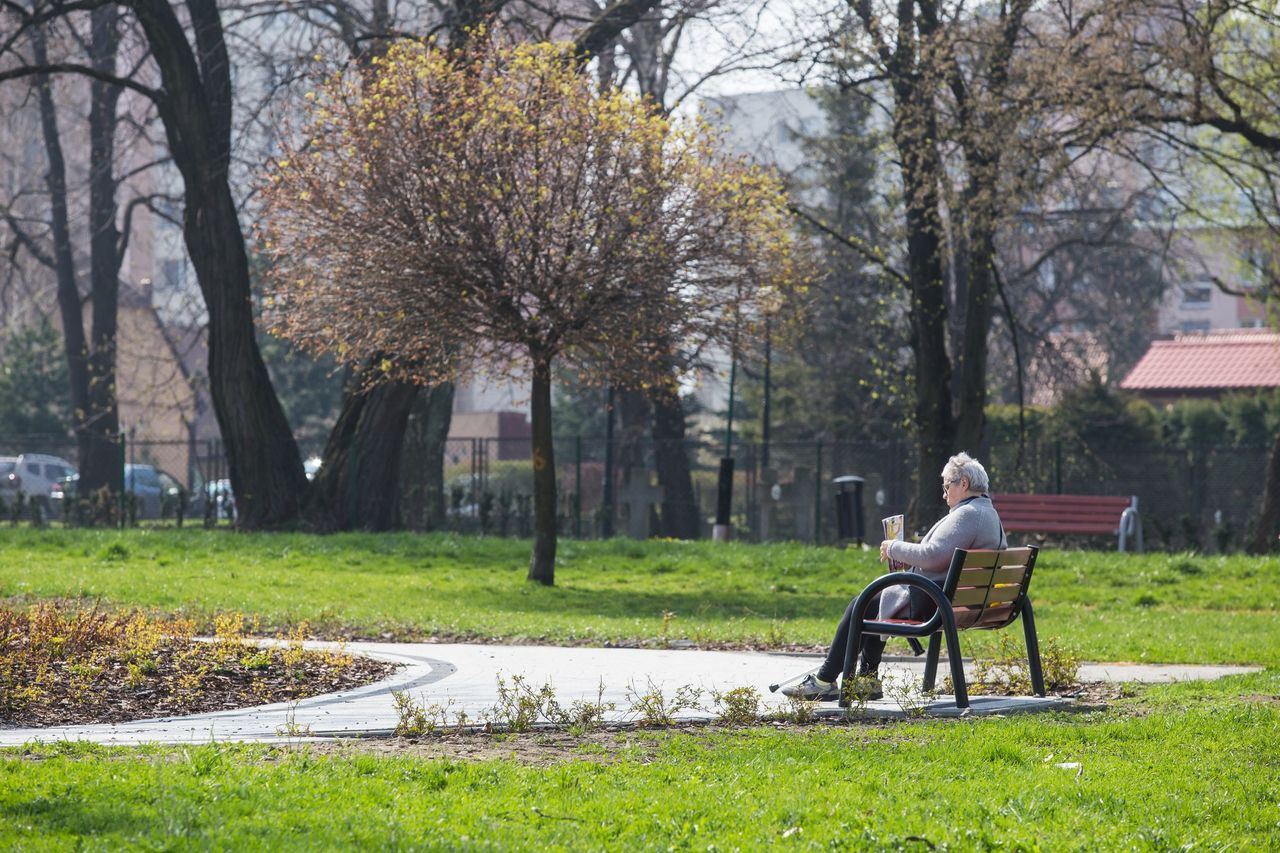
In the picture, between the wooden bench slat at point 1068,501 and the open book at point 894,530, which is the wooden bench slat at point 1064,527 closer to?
the wooden bench slat at point 1068,501

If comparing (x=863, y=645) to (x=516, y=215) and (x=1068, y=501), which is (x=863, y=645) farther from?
(x=1068, y=501)

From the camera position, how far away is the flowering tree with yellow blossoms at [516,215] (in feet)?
53.6

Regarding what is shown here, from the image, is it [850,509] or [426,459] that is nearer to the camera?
[850,509]

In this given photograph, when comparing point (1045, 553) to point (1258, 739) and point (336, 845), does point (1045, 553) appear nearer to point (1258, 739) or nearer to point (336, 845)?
point (1258, 739)

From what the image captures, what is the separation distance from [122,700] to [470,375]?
10.4 meters

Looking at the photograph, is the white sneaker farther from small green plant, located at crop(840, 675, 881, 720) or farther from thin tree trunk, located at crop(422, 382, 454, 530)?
thin tree trunk, located at crop(422, 382, 454, 530)

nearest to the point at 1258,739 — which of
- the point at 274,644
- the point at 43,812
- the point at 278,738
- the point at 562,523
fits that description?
the point at 278,738

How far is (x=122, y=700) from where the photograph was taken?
8398mm

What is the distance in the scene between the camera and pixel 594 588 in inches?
728

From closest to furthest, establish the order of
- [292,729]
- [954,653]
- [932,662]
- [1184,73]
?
[292,729], [954,653], [932,662], [1184,73]

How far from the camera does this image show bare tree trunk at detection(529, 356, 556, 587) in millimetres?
18172

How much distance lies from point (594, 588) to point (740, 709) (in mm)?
10556

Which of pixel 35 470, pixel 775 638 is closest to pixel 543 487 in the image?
pixel 775 638

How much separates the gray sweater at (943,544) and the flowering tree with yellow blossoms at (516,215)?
26.2 feet
